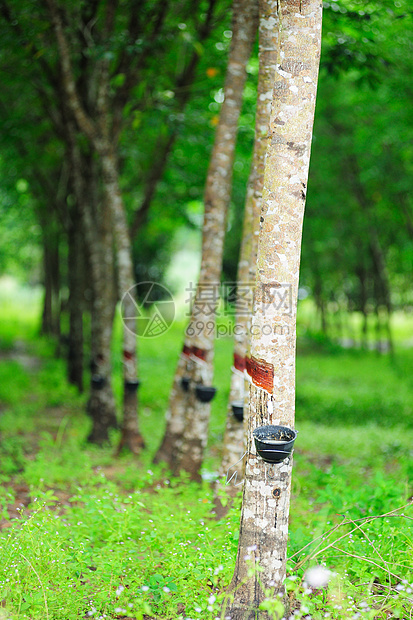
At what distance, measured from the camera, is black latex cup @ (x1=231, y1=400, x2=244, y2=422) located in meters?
4.59

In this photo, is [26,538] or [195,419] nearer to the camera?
[26,538]

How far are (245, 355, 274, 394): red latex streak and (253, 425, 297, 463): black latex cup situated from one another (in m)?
0.21

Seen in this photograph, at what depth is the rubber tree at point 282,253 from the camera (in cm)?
284

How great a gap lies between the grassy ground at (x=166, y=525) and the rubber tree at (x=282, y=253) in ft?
1.21

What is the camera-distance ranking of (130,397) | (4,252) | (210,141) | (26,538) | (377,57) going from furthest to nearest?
(4,252)
(210,141)
(130,397)
(377,57)
(26,538)

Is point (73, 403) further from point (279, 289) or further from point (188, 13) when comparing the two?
point (279, 289)

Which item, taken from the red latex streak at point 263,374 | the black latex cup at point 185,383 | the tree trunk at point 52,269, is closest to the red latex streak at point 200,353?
the black latex cup at point 185,383

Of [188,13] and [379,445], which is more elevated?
[188,13]

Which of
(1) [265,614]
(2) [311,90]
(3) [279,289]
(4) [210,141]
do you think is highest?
(4) [210,141]

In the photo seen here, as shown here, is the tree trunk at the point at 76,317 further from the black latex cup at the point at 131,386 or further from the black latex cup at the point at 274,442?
the black latex cup at the point at 274,442

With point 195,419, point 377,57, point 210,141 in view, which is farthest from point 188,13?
point 195,419

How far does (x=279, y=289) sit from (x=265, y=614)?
1676 millimetres

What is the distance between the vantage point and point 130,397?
7.13 m

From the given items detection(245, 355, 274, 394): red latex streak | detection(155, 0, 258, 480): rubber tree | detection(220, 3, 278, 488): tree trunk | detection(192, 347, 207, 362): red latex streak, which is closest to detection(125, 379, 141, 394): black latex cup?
detection(155, 0, 258, 480): rubber tree
